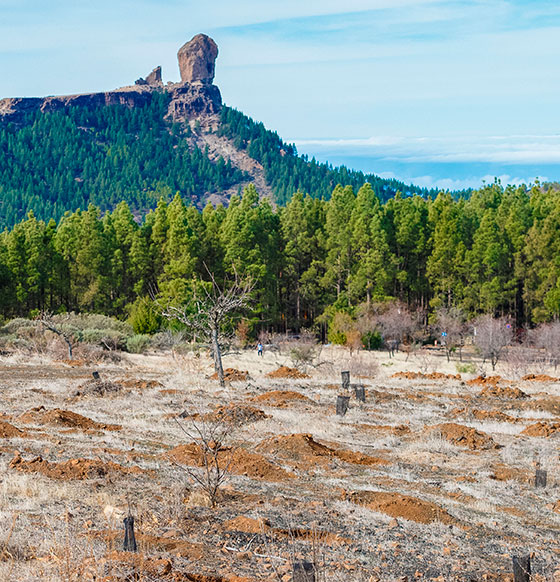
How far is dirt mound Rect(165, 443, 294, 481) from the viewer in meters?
10.5

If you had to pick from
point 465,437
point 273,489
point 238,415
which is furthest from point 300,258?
point 273,489

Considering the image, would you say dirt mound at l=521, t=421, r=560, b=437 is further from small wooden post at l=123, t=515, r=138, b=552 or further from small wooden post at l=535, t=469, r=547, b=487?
small wooden post at l=123, t=515, r=138, b=552

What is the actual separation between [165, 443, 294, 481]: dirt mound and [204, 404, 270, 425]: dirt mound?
373cm

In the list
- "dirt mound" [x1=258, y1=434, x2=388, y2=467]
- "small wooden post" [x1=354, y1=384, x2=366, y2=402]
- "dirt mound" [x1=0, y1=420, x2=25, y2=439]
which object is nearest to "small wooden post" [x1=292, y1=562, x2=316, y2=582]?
"dirt mound" [x1=258, y1=434, x2=388, y2=467]

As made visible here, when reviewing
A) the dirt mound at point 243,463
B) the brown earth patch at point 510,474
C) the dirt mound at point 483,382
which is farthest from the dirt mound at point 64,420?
the dirt mound at point 483,382

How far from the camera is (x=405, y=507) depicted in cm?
887

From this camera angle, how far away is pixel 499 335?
1470 inches

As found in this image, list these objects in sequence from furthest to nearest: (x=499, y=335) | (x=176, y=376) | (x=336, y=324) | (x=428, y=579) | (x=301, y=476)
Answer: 1. (x=336, y=324)
2. (x=499, y=335)
3. (x=176, y=376)
4. (x=301, y=476)
5. (x=428, y=579)

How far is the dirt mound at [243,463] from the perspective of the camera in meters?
10.5

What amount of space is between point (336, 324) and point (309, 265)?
11178 mm

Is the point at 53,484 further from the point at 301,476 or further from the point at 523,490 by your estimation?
the point at 523,490

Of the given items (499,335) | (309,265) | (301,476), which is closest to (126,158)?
(309,265)

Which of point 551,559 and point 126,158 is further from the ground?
point 126,158

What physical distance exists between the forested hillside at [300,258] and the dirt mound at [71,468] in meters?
36.1
